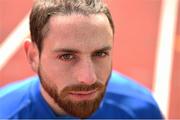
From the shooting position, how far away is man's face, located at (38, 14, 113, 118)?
8.26 feet

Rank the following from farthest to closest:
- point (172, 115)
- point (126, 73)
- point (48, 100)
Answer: point (126, 73) < point (172, 115) < point (48, 100)

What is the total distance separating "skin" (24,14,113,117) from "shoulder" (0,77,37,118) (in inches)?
17.5

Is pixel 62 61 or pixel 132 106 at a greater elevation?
pixel 62 61

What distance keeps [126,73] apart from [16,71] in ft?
4.85

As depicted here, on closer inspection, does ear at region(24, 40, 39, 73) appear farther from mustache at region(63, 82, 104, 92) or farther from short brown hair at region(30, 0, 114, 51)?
mustache at region(63, 82, 104, 92)

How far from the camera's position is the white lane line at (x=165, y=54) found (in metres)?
5.54

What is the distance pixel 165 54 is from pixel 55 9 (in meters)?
4.22

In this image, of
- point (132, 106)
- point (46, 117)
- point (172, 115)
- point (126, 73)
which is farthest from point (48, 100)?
point (126, 73)

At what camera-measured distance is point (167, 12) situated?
8172 millimetres

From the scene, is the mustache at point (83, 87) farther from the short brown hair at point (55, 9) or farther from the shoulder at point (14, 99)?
the shoulder at point (14, 99)

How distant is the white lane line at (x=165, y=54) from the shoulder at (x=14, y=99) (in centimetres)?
239

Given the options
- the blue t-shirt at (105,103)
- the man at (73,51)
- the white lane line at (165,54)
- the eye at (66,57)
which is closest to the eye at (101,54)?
the man at (73,51)

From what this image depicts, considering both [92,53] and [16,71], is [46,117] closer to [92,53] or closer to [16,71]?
[92,53]

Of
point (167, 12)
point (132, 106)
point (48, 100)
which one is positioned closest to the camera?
point (48, 100)
